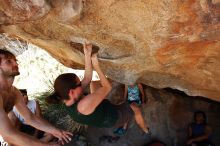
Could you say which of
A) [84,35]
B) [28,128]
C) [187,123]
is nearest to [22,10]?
[84,35]

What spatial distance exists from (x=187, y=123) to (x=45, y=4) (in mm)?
4228

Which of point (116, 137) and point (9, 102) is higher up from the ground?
point (9, 102)

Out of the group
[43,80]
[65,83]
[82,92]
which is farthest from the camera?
[43,80]

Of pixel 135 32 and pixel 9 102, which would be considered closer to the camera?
pixel 135 32

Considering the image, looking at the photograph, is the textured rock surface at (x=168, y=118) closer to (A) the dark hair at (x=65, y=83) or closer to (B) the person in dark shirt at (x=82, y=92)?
(B) the person in dark shirt at (x=82, y=92)

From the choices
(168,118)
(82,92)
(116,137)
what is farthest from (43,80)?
(82,92)

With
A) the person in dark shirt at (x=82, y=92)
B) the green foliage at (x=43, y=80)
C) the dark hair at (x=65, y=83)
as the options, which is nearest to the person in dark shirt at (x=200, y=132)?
the green foliage at (x=43, y=80)

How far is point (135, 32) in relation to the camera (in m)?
4.45

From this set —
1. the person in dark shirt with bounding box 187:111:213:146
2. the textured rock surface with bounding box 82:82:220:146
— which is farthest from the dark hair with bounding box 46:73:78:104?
the person in dark shirt with bounding box 187:111:213:146

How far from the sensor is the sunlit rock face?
13.1 feet

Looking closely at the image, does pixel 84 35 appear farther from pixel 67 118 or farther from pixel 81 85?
pixel 67 118

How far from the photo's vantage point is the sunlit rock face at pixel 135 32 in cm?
399

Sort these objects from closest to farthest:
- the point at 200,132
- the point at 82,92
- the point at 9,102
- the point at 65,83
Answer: the point at 65,83 < the point at 82,92 < the point at 9,102 < the point at 200,132

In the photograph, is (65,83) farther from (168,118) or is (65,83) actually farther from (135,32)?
(168,118)
